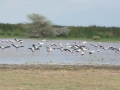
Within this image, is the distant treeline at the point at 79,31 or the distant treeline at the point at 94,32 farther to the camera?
the distant treeline at the point at 94,32

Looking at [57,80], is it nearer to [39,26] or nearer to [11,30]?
[39,26]

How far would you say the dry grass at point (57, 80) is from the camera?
466 inches

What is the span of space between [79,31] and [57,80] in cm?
3601

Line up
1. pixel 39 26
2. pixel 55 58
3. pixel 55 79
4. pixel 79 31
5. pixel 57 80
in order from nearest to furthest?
pixel 57 80 < pixel 55 79 < pixel 55 58 < pixel 39 26 < pixel 79 31

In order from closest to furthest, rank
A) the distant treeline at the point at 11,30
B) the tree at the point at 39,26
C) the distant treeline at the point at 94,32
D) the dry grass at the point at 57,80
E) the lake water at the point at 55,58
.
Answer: the dry grass at the point at 57,80 < the lake water at the point at 55,58 < the tree at the point at 39,26 < the distant treeline at the point at 11,30 < the distant treeline at the point at 94,32

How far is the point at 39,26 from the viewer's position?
47000mm

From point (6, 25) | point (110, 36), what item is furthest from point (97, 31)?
point (6, 25)

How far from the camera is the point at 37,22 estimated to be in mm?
47531

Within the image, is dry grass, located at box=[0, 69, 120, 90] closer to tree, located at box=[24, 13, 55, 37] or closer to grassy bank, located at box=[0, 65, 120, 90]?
grassy bank, located at box=[0, 65, 120, 90]

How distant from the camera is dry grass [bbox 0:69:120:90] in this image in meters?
11.8

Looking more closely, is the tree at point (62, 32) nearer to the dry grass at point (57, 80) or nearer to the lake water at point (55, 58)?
the lake water at point (55, 58)

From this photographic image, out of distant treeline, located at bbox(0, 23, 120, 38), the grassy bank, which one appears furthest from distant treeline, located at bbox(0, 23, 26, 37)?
the grassy bank

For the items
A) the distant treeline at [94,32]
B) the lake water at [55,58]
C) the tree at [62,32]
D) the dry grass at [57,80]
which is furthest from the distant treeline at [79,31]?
the dry grass at [57,80]

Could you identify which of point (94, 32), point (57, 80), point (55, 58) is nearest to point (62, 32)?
point (94, 32)
